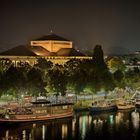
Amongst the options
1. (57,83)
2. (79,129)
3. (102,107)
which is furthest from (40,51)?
(79,129)

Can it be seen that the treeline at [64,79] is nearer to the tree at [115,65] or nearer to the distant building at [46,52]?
the distant building at [46,52]

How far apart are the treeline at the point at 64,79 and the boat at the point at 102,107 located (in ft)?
5.44

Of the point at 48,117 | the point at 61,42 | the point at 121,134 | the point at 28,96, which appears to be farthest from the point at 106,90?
the point at 61,42

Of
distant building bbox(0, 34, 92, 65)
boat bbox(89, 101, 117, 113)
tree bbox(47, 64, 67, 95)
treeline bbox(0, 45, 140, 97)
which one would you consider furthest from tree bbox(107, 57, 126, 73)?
boat bbox(89, 101, 117, 113)

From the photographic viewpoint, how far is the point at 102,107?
2138 centimetres

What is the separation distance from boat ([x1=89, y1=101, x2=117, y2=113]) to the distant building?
9.43 m

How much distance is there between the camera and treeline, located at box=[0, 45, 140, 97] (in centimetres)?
2194

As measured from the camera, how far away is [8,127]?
17.7 m

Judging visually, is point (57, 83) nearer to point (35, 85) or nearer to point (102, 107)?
point (35, 85)

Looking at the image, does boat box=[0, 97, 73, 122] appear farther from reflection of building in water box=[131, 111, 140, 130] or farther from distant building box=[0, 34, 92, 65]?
distant building box=[0, 34, 92, 65]

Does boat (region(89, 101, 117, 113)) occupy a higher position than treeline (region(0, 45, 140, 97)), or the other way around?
treeline (region(0, 45, 140, 97))

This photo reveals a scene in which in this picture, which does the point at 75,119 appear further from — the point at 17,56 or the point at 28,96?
the point at 17,56

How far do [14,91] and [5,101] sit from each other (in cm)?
67

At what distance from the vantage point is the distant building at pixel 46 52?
31.5 meters
